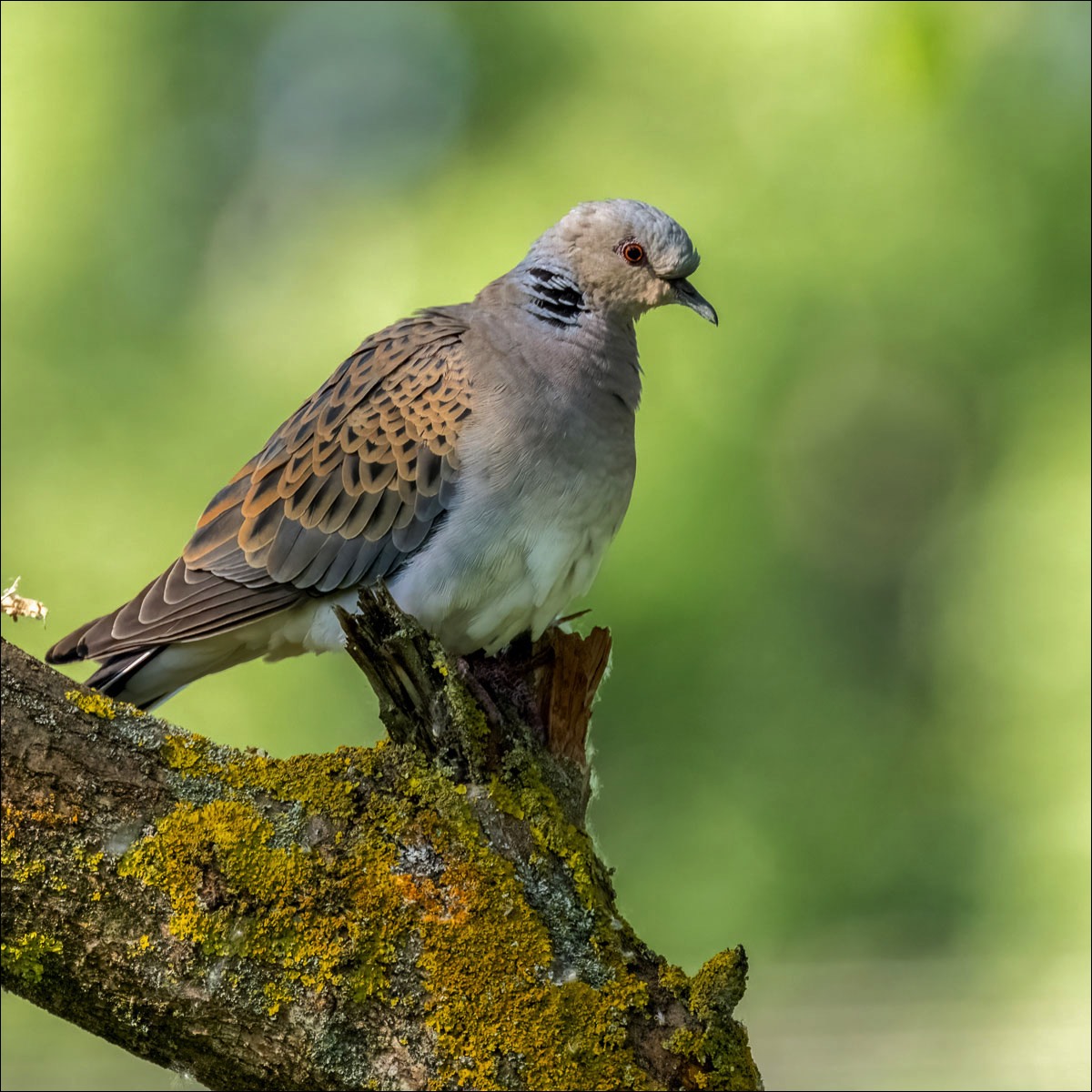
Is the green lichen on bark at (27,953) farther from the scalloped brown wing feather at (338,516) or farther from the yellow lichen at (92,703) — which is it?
the scalloped brown wing feather at (338,516)

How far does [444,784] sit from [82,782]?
25.9 inches

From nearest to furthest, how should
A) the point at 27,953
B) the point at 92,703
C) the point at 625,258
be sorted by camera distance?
the point at 27,953
the point at 92,703
the point at 625,258

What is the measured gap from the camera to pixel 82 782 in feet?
7.03

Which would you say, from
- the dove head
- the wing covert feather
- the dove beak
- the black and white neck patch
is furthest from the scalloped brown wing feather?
the dove beak

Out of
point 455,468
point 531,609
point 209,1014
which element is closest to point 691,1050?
point 209,1014

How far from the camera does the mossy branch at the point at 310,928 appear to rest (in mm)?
2117

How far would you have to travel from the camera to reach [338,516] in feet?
12.1

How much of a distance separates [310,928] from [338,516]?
162 cm

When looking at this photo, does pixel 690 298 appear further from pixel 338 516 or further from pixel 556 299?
pixel 338 516

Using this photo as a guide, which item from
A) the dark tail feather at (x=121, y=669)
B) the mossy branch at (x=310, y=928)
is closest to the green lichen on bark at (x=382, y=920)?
the mossy branch at (x=310, y=928)

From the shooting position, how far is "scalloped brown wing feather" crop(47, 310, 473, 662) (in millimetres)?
3609

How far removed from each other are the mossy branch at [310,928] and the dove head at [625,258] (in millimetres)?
1727

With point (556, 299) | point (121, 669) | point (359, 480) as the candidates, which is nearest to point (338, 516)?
point (359, 480)

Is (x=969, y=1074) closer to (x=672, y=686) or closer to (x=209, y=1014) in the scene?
(x=672, y=686)
